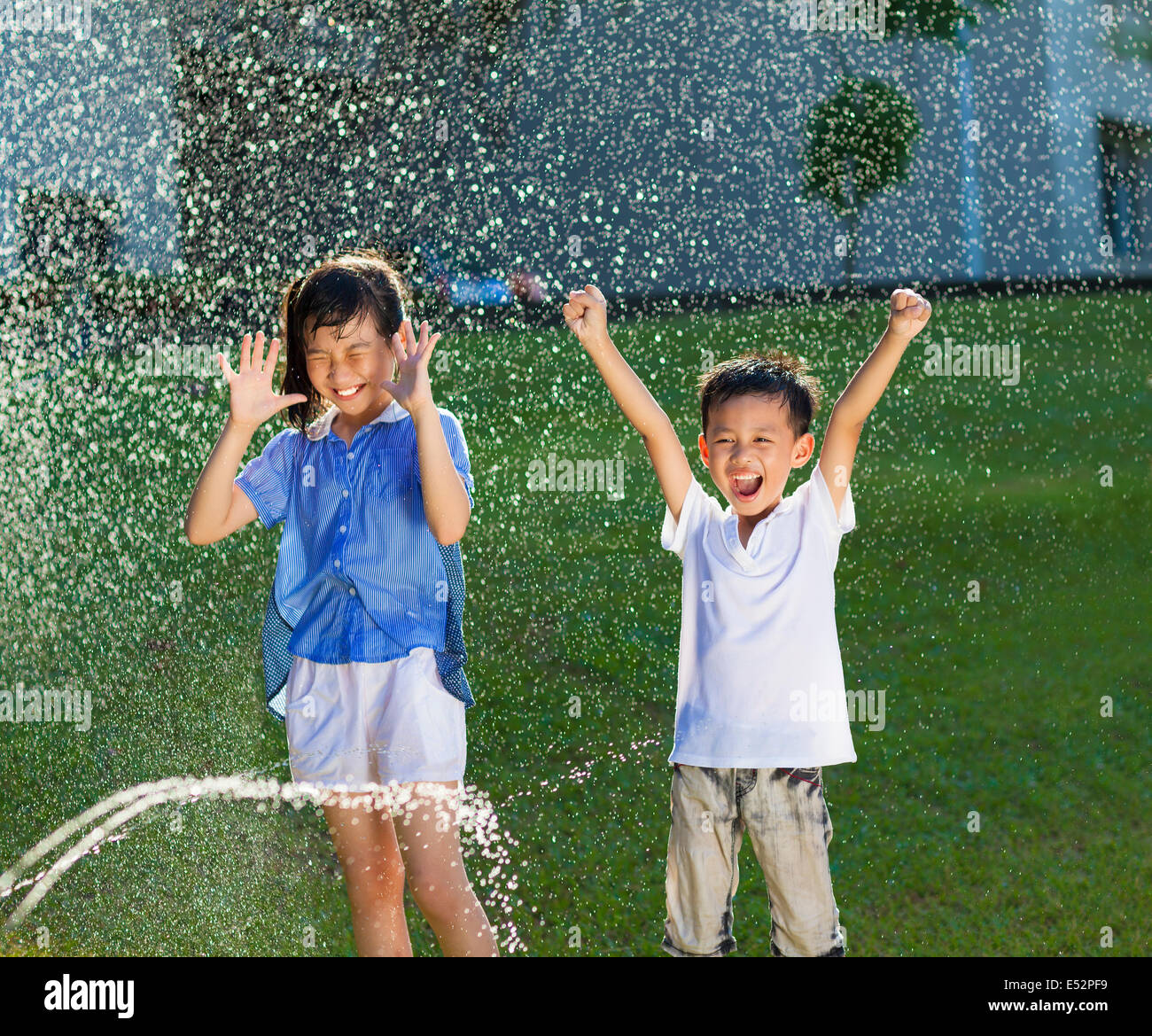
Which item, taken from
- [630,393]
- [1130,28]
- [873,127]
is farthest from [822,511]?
[1130,28]

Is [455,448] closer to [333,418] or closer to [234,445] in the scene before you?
[333,418]

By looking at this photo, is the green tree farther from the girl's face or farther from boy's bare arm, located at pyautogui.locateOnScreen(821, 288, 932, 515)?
the girl's face

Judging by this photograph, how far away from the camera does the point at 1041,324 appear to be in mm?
8703

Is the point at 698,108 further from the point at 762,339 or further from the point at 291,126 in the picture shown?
the point at 291,126

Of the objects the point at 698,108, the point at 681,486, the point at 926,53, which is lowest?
the point at 681,486

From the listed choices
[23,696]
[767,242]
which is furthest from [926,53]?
[23,696]

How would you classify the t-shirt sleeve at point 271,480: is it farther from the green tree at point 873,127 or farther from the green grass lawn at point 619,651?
the green tree at point 873,127

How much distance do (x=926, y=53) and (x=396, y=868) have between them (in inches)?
297

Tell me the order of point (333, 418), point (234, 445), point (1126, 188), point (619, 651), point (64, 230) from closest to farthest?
point (234, 445) → point (333, 418) → point (619, 651) → point (64, 230) → point (1126, 188)

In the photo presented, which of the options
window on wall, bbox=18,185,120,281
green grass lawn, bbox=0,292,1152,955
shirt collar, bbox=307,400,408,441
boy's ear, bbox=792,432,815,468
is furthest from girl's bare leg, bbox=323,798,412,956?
window on wall, bbox=18,185,120,281

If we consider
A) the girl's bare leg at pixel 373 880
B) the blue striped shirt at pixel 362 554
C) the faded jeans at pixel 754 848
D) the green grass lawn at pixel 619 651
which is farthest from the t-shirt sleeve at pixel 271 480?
the green grass lawn at pixel 619 651

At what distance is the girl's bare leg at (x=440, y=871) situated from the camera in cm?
190

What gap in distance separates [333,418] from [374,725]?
0.46 meters

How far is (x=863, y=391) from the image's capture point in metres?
1.89
